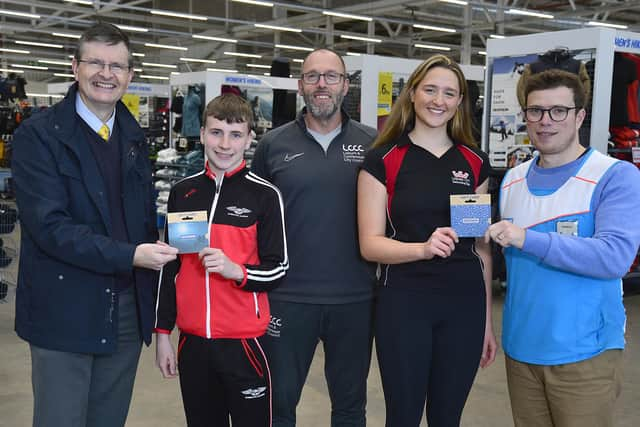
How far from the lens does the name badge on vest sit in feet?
6.17

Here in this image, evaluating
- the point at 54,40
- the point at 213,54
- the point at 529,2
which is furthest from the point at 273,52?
the point at 529,2

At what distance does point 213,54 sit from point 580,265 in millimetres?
21435

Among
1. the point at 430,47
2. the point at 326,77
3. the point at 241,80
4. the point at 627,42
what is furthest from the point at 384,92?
the point at 430,47

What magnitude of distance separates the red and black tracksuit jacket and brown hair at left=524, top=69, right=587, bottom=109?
0.89 metres

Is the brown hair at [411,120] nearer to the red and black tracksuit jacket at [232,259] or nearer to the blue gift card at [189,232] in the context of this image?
the red and black tracksuit jacket at [232,259]

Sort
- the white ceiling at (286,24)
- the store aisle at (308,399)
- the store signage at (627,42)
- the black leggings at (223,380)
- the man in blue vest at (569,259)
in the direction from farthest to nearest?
the white ceiling at (286,24)
the store signage at (627,42)
the store aisle at (308,399)
the black leggings at (223,380)
the man in blue vest at (569,259)

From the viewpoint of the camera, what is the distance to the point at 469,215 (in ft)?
6.59

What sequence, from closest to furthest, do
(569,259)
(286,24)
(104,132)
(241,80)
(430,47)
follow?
1. (569,259)
2. (104,132)
3. (241,80)
4. (286,24)
5. (430,47)

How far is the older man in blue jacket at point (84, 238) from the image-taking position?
6.21 feet

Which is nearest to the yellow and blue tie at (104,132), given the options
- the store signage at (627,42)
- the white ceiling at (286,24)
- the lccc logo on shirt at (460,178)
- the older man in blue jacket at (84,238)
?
the older man in blue jacket at (84,238)

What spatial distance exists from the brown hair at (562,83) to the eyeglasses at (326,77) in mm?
765

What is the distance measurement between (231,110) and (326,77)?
1.53ft

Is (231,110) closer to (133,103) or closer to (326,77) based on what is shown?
(326,77)

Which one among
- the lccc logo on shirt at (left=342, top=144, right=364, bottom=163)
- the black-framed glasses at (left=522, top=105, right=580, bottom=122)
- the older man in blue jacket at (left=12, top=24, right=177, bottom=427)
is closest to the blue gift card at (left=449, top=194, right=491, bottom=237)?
the black-framed glasses at (left=522, top=105, right=580, bottom=122)
